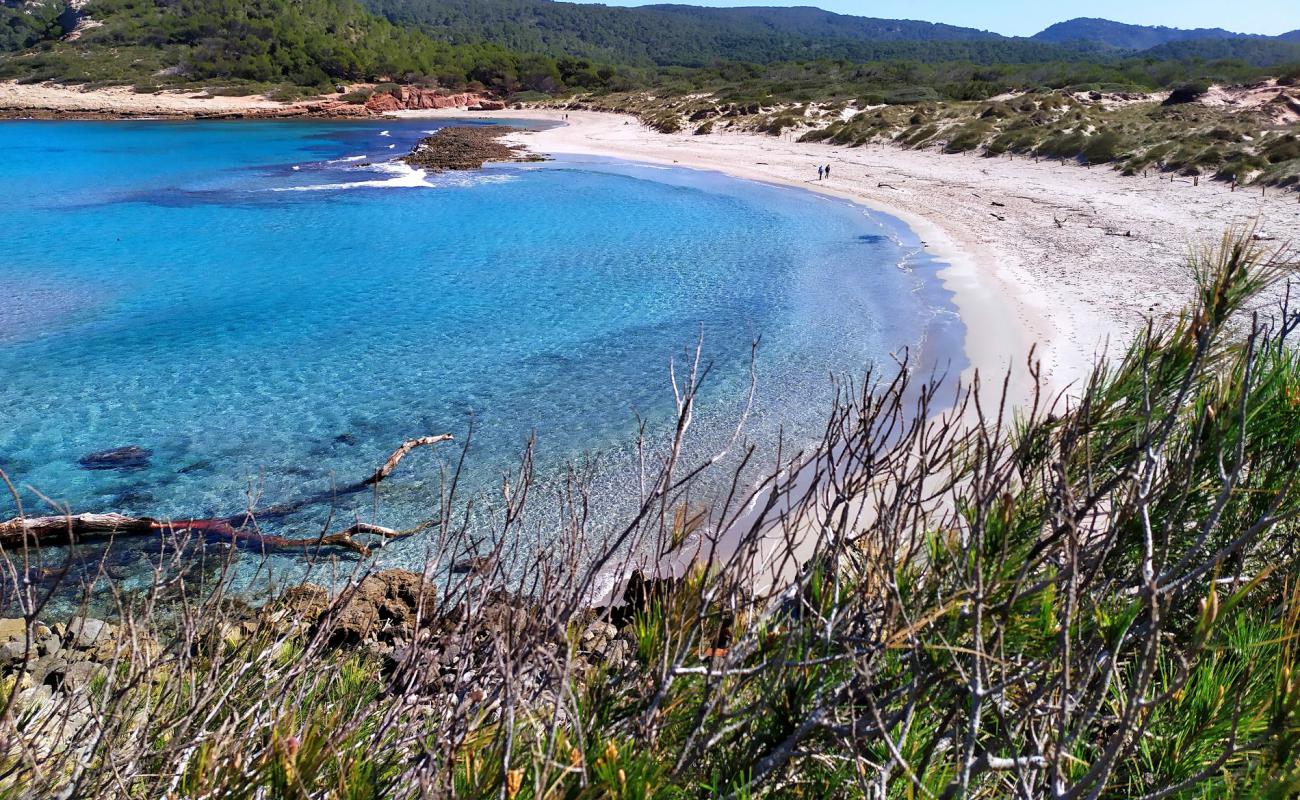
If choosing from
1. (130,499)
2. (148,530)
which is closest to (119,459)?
(130,499)

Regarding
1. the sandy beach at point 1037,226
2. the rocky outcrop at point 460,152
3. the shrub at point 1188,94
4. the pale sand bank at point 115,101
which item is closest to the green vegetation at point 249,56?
the pale sand bank at point 115,101

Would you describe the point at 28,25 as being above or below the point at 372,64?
above

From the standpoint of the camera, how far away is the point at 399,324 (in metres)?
13.9

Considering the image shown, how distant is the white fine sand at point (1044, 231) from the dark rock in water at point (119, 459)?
8.94 metres

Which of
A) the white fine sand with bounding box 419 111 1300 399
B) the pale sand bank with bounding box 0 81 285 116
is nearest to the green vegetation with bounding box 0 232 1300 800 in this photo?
the white fine sand with bounding box 419 111 1300 399

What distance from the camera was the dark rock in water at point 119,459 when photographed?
8703 mm

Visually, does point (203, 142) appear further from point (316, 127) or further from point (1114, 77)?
point (1114, 77)

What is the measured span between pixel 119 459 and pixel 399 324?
222 inches

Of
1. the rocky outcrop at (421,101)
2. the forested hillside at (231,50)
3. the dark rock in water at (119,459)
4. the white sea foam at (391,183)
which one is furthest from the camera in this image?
the forested hillside at (231,50)

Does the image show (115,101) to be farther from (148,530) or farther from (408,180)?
(148,530)

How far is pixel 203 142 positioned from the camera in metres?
40.4

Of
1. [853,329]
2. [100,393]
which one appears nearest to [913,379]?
[853,329]

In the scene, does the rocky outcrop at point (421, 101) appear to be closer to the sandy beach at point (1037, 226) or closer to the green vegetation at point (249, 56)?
the green vegetation at point (249, 56)

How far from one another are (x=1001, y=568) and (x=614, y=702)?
1118mm
